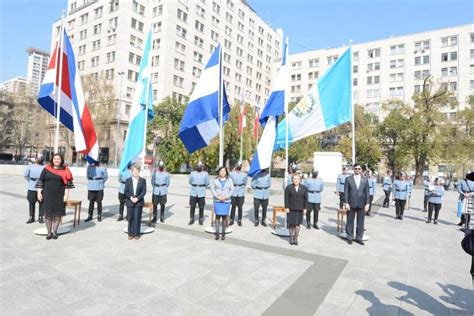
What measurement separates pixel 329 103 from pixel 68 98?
751cm

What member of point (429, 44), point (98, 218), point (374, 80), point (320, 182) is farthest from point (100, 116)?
point (429, 44)

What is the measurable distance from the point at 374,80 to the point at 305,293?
69368 mm

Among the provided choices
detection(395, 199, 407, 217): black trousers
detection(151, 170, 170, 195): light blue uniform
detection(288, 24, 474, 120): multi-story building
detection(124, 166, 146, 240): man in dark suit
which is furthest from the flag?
detection(288, 24, 474, 120): multi-story building

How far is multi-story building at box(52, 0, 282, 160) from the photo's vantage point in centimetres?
4831

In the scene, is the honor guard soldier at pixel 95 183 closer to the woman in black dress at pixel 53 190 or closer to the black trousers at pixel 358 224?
the woman in black dress at pixel 53 190

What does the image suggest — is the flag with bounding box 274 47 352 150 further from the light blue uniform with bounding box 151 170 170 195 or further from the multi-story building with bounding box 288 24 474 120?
the multi-story building with bounding box 288 24 474 120

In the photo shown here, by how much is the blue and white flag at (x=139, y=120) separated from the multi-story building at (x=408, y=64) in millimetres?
56839

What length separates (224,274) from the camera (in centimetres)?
525

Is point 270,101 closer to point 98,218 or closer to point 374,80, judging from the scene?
point 98,218

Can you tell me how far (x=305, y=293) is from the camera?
463 centimetres

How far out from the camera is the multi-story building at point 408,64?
56.3 m

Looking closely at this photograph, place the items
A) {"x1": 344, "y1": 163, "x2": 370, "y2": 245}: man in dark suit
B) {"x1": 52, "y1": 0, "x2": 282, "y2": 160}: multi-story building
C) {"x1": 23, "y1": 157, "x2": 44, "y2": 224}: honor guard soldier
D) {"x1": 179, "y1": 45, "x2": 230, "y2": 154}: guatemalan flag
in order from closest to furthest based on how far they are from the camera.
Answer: {"x1": 344, "y1": 163, "x2": 370, "y2": 245}: man in dark suit < {"x1": 23, "y1": 157, "x2": 44, "y2": 224}: honor guard soldier < {"x1": 179, "y1": 45, "x2": 230, "y2": 154}: guatemalan flag < {"x1": 52, "y1": 0, "x2": 282, "y2": 160}: multi-story building

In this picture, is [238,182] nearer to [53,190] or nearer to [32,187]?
[53,190]

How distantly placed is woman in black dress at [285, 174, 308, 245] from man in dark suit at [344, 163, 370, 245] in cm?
132
